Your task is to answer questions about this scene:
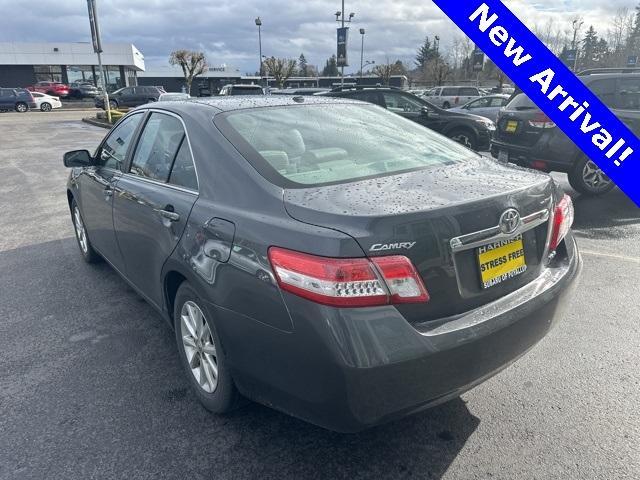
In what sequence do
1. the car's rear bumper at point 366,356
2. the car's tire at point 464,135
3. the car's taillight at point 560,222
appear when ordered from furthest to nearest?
the car's tire at point 464,135, the car's taillight at point 560,222, the car's rear bumper at point 366,356

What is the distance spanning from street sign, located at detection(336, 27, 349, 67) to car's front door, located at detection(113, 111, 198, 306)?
2418cm

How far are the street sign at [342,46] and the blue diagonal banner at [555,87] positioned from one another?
23287 mm

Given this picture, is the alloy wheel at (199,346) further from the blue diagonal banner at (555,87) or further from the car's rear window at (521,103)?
the car's rear window at (521,103)

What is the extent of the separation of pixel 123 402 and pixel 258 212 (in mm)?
1473

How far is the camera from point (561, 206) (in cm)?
267

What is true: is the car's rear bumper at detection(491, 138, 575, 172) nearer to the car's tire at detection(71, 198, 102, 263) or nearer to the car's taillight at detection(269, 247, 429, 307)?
the car's tire at detection(71, 198, 102, 263)

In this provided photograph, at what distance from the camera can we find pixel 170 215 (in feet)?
8.91

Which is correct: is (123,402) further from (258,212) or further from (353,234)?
(353,234)

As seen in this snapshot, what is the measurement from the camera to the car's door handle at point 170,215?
8.70 ft

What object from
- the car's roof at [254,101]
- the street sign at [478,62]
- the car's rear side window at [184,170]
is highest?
the street sign at [478,62]

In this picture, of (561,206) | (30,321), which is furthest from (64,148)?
(561,206)

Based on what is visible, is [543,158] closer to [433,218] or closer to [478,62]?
[433,218]

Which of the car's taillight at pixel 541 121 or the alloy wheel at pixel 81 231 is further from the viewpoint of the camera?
the car's taillight at pixel 541 121

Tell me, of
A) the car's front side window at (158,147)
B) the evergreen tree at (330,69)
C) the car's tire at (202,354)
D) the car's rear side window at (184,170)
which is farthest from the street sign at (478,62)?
the evergreen tree at (330,69)
